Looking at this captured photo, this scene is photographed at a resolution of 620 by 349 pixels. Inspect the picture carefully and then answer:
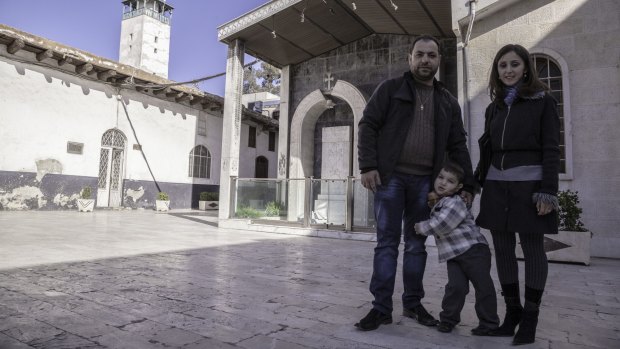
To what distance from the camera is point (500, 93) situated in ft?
8.47

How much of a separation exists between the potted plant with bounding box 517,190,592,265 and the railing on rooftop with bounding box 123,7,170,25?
39.4m

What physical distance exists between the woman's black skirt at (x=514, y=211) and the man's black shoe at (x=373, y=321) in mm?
877

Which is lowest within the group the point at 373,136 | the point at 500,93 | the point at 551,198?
the point at 551,198

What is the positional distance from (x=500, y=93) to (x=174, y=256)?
427cm

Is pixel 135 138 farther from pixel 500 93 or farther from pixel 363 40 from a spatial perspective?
pixel 500 93

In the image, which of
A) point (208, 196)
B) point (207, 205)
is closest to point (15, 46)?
point (208, 196)

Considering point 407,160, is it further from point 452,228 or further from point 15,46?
point 15,46

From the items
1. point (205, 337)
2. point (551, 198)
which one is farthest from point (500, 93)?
point (205, 337)

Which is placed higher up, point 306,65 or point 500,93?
point 306,65

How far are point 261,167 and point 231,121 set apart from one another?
12173 millimetres

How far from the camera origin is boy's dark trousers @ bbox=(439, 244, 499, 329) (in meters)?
2.37

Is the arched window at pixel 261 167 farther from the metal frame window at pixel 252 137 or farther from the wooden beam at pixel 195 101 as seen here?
the wooden beam at pixel 195 101

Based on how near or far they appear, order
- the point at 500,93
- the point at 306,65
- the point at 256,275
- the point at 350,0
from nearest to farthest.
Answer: the point at 500,93 < the point at 256,275 < the point at 350,0 < the point at 306,65

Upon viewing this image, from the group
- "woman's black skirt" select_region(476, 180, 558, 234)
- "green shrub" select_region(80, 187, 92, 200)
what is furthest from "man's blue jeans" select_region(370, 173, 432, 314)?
"green shrub" select_region(80, 187, 92, 200)
